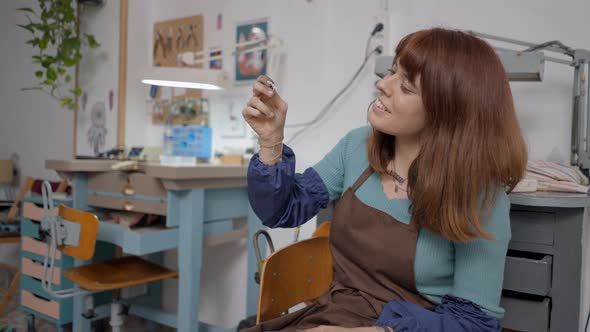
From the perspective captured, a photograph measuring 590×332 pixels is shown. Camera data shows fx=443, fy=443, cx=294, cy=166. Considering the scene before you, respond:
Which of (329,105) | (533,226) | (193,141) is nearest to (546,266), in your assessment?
(533,226)

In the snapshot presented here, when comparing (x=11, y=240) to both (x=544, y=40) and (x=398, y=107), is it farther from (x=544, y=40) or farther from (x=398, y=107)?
(x=544, y=40)

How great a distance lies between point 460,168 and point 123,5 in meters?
2.17

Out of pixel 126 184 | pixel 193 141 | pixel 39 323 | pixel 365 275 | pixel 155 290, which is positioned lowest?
pixel 39 323

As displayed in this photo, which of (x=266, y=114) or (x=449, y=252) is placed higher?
(x=266, y=114)

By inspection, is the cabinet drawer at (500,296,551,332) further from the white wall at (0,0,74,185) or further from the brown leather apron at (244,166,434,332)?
the white wall at (0,0,74,185)

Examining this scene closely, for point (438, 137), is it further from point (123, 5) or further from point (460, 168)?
point (123, 5)

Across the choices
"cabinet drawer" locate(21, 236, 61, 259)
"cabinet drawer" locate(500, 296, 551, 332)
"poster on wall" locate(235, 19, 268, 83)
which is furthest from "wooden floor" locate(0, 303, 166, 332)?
"cabinet drawer" locate(500, 296, 551, 332)

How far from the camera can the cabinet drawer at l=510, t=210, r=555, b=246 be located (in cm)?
112

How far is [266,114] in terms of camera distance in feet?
2.83

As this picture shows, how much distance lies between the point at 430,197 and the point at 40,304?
1.96 metres

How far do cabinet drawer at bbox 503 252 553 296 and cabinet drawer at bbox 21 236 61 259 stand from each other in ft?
6.01

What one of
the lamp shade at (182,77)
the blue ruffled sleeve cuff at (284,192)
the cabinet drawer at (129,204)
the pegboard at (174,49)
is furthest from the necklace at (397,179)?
the pegboard at (174,49)

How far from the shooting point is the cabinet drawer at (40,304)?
6.59ft

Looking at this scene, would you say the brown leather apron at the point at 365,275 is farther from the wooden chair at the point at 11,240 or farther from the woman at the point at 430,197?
the wooden chair at the point at 11,240
